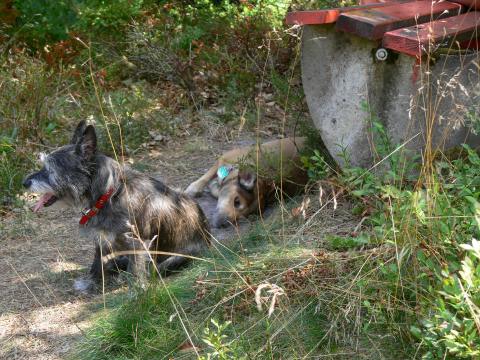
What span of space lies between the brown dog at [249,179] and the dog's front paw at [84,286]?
150cm

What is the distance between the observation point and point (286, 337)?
407 cm

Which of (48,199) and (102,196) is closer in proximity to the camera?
(102,196)

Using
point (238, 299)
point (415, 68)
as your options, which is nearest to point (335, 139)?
point (415, 68)

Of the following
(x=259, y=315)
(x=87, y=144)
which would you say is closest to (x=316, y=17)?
(x=87, y=144)

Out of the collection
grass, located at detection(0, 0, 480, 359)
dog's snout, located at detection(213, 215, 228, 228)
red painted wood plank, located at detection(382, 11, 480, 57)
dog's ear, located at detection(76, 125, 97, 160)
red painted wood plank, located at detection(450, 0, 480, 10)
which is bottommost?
dog's snout, located at detection(213, 215, 228, 228)

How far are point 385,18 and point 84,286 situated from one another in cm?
301

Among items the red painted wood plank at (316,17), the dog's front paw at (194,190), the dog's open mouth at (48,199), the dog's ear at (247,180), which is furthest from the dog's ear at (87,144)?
the dog's front paw at (194,190)

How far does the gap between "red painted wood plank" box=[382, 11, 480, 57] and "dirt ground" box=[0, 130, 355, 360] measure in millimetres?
1292

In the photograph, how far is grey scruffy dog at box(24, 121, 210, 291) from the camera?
17.3 feet

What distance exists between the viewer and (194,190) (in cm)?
746

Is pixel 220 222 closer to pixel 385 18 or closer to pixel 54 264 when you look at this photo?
pixel 54 264

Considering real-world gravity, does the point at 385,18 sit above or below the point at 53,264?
above

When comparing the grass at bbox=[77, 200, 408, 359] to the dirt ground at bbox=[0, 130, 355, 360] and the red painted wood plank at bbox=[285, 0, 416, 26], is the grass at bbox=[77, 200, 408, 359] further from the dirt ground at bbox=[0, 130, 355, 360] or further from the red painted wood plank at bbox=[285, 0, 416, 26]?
the red painted wood plank at bbox=[285, 0, 416, 26]

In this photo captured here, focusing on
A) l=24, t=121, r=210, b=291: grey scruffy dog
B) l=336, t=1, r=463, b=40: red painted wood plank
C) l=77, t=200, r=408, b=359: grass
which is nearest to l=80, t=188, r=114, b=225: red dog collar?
l=24, t=121, r=210, b=291: grey scruffy dog
